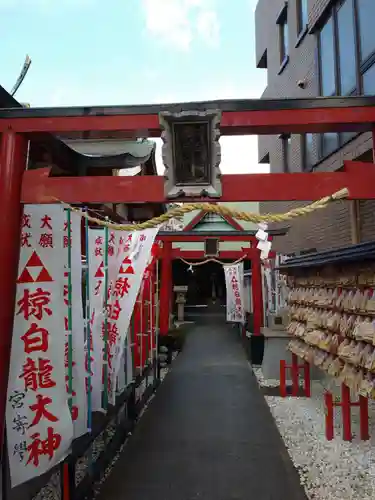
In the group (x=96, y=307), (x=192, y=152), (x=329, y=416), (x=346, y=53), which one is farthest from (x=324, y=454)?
(x=346, y=53)

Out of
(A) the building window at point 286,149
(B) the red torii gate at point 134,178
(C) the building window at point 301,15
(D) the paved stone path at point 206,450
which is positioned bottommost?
(D) the paved stone path at point 206,450

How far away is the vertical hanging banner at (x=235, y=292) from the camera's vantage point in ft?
51.2

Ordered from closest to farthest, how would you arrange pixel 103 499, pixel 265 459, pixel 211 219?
pixel 103 499 → pixel 265 459 → pixel 211 219

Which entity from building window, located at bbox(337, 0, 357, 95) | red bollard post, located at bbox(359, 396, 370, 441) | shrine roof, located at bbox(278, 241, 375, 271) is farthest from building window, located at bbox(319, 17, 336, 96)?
red bollard post, located at bbox(359, 396, 370, 441)

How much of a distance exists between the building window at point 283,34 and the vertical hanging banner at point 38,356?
1146 centimetres

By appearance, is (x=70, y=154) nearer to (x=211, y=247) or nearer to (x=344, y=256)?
(x=344, y=256)

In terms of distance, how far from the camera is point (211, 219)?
62.5 ft

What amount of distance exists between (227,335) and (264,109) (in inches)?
637

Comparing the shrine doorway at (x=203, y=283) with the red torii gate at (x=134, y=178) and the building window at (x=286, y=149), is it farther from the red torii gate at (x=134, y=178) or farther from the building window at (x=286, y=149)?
the red torii gate at (x=134, y=178)

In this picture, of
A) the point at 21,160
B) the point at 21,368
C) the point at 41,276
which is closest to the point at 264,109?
the point at 21,160

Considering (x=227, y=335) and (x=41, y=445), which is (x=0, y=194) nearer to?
(x=41, y=445)

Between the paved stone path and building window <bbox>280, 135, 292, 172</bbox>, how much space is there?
21.2ft

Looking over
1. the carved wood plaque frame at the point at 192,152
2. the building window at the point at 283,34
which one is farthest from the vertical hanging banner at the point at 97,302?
the building window at the point at 283,34

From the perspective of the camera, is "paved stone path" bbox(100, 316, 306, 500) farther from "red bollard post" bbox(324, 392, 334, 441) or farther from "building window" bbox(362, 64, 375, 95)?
"building window" bbox(362, 64, 375, 95)
